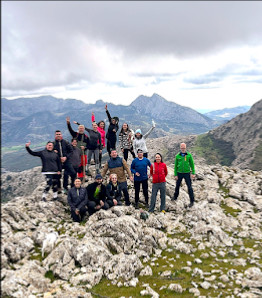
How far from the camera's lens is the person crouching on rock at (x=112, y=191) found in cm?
1655

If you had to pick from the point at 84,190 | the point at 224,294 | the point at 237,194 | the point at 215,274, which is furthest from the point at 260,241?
the point at 84,190

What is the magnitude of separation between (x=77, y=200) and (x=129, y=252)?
5.16m

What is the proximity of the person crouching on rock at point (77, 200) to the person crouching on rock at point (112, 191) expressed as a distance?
194cm

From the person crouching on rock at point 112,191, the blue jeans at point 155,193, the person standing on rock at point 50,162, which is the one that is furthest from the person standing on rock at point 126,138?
the person standing on rock at point 50,162

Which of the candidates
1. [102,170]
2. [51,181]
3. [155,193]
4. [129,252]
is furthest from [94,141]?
[129,252]

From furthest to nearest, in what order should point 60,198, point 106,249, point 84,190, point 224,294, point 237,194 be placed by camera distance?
point 237,194 → point 60,198 → point 84,190 → point 106,249 → point 224,294

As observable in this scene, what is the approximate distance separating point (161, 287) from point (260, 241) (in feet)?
29.2

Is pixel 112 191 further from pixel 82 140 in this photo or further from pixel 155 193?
pixel 82 140

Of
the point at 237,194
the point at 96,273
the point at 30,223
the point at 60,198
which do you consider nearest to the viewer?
the point at 96,273

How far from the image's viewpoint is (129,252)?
514 inches

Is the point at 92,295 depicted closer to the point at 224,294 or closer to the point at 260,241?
the point at 224,294

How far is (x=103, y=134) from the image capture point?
21.6 metres

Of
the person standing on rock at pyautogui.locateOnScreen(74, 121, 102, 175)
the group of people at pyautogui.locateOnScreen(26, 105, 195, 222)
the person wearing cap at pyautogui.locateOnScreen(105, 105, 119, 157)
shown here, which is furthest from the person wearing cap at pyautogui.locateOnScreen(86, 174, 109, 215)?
the person wearing cap at pyautogui.locateOnScreen(105, 105, 119, 157)

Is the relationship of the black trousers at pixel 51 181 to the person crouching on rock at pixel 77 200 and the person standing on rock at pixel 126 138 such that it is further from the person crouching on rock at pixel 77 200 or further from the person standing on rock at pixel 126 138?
the person standing on rock at pixel 126 138
